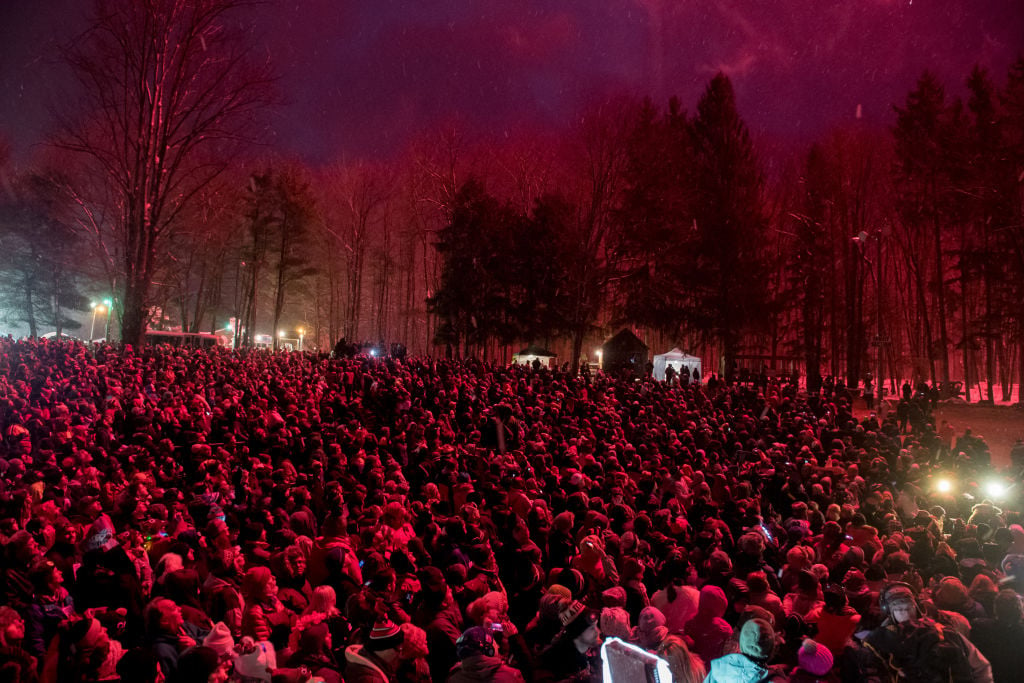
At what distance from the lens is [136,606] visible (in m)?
4.99

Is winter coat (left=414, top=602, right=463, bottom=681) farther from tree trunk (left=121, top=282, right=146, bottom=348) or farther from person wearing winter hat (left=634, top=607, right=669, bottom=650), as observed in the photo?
tree trunk (left=121, top=282, right=146, bottom=348)

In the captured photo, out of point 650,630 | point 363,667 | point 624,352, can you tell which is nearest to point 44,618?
point 363,667

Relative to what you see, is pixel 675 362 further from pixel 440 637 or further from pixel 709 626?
pixel 440 637

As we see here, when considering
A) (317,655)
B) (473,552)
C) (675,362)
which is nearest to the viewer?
(317,655)

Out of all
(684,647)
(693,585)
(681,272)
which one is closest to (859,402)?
(681,272)

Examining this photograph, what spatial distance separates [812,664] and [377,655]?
8.50 feet

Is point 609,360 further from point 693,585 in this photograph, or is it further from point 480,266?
point 693,585

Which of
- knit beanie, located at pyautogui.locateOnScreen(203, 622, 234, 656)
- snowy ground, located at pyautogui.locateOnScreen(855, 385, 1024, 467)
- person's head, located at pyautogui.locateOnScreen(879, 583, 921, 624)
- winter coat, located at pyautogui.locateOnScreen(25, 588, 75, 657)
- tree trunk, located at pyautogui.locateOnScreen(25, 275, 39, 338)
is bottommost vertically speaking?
winter coat, located at pyautogui.locateOnScreen(25, 588, 75, 657)

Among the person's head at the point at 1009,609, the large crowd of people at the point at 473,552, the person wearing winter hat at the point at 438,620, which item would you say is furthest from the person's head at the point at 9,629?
the person's head at the point at 1009,609

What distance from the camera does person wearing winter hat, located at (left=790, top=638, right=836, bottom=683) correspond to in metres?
4.12

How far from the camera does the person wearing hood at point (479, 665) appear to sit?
3.74 meters

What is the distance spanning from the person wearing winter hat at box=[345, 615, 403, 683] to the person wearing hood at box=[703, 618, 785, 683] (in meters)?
1.87

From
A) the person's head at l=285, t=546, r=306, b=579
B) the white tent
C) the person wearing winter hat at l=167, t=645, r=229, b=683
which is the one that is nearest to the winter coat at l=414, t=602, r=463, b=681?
the person's head at l=285, t=546, r=306, b=579

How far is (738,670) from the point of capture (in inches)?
146
